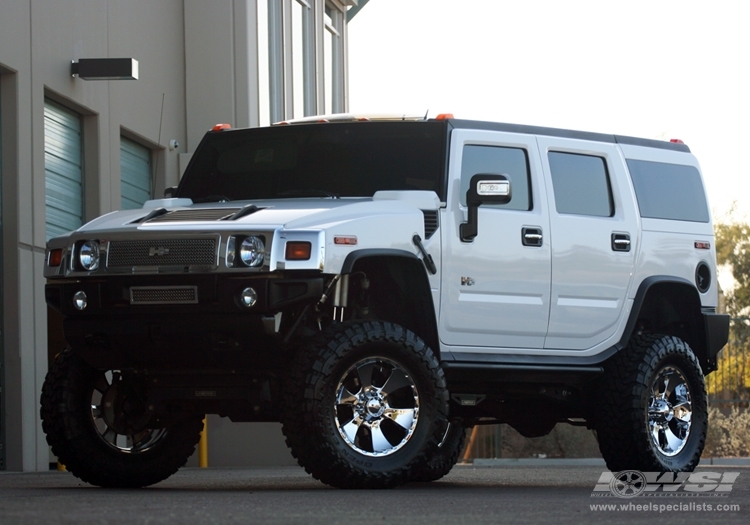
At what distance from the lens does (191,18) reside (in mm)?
18672

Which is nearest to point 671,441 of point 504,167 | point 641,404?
point 641,404

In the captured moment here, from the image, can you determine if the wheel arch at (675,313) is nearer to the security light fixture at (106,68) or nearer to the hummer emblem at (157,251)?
the hummer emblem at (157,251)

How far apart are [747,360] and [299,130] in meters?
14.4

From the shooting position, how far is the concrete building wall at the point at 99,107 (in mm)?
13391

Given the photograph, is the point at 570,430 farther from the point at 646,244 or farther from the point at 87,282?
the point at 87,282

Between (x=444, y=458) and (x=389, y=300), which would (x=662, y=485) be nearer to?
Result: (x=389, y=300)

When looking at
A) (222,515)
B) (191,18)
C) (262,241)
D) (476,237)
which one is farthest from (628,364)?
(191,18)

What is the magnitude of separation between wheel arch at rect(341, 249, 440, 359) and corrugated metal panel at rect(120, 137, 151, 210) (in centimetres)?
848

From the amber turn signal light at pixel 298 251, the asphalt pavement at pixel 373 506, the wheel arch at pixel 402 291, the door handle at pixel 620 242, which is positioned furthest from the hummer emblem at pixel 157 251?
the door handle at pixel 620 242

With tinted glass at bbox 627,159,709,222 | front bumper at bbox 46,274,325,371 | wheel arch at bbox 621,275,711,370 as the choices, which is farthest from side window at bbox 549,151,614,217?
front bumper at bbox 46,274,325,371

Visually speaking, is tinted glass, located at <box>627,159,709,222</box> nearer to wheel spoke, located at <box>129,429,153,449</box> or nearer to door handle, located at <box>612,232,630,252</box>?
door handle, located at <box>612,232,630,252</box>

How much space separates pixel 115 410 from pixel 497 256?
2.41 metres

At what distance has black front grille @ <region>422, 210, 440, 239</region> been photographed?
845 cm

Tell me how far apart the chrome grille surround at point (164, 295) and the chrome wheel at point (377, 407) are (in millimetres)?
929
